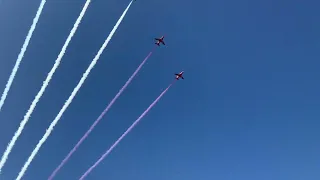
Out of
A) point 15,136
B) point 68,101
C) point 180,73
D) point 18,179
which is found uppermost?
point 180,73

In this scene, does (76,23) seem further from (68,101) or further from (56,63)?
(68,101)

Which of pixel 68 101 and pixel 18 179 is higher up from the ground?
pixel 68 101

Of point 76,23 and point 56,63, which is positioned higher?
point 76,23

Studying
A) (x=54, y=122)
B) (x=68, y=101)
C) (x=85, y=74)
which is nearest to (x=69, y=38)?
(x=85, y=74)

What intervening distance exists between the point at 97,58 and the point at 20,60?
1142 cm

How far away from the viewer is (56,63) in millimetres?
46688

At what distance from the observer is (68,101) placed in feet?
154

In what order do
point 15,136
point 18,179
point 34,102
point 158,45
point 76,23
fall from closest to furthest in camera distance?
point 18,179, point 15,136, point 34,102, point 76,23, point 158,45

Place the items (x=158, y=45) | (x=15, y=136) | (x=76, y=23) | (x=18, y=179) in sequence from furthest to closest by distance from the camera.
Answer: (x=158, y=45)
(x=76, y=23)
(x=15, y=136)
(x=18, y=179)

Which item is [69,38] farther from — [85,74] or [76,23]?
[85,74]

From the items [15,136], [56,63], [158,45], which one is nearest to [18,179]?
[15,136]

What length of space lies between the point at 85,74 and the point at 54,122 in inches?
337

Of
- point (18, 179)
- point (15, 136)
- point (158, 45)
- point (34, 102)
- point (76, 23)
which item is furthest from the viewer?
point (158, 45)

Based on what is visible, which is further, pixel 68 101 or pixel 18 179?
pixel 68 101
